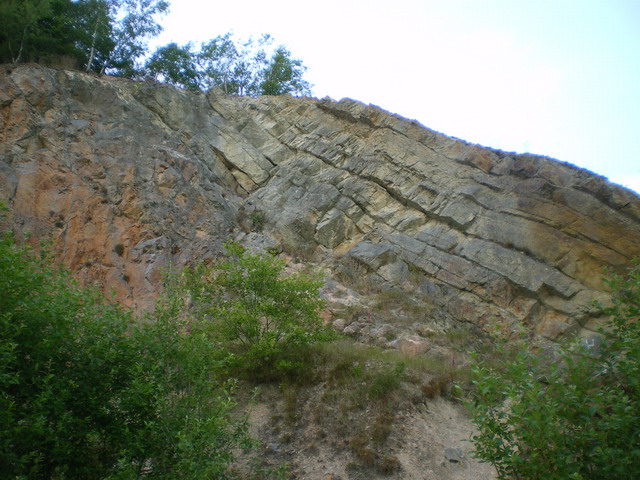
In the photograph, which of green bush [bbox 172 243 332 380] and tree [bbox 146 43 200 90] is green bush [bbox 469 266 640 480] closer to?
green bush [bbox 172 243 332 380]

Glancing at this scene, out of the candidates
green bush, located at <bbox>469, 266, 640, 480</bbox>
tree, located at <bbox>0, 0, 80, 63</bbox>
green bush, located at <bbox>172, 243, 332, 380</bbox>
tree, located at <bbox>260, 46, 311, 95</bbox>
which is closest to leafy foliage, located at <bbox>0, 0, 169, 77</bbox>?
tree, located at <bbox>0, 0, 80, 63</bbox>

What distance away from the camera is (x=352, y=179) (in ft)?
76.9

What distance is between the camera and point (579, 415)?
19.7ft

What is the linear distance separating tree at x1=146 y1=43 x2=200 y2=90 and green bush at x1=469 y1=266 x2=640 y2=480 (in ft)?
91.0

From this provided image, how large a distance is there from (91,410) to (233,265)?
621 centimetres

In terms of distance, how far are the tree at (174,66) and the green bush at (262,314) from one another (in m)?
19.9

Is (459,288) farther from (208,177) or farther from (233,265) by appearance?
(208,177)

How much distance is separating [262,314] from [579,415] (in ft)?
27.2

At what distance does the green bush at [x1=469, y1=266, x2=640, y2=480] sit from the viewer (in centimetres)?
551

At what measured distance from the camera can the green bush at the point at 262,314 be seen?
12.6 m

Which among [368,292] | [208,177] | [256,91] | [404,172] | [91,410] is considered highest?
[256,91]

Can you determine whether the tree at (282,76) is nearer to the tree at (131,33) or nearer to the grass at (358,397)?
the tree at (131,33)

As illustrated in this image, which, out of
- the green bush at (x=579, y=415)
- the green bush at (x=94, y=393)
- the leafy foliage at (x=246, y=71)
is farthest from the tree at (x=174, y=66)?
the green bush at (x=579, y=415)

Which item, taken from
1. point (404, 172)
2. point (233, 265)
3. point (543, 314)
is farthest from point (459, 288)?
point (233, 265)
